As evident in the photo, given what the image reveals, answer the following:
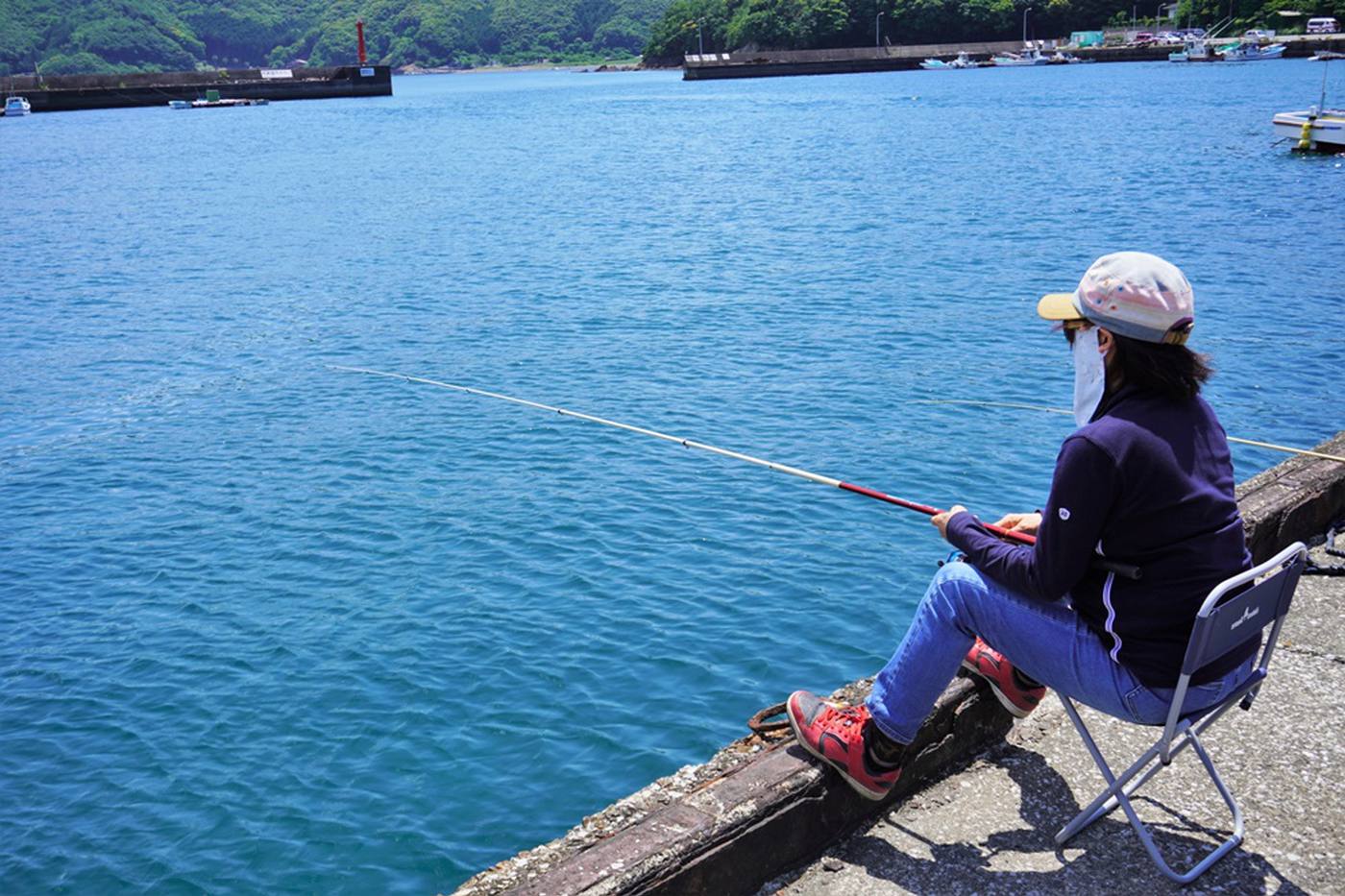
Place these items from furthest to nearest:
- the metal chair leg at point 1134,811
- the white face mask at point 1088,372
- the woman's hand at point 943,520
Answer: the woman's hand at point 943,520 → the white face mask at point 1088,372 → the metal chair leg at point 1134,811

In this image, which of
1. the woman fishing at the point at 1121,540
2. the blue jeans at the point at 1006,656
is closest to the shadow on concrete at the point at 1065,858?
the blue jeans at the point at 1006,656

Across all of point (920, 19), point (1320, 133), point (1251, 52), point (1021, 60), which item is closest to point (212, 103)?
point (1021, 60)

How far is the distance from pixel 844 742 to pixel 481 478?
8.97 metres

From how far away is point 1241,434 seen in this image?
12992 mm

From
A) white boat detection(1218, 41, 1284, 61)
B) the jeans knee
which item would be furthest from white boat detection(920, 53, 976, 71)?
the jeans knee

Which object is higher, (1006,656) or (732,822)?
(1006,656)

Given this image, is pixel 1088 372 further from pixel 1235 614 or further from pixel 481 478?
pixel 481 478

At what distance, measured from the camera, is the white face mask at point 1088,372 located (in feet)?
12.9

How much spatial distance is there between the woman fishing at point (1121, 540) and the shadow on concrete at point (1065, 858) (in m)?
0.57

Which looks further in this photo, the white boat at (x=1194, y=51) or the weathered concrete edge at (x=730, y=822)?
the white boat at (x=1194, y=51)

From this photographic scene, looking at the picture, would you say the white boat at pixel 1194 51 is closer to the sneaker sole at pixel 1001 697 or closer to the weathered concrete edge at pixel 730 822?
the sneaker sole at pixel 1001 697

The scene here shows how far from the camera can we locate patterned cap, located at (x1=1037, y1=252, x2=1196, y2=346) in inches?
144

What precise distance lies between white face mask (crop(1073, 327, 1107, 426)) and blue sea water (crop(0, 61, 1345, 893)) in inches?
162

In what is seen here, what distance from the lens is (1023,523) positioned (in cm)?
441
